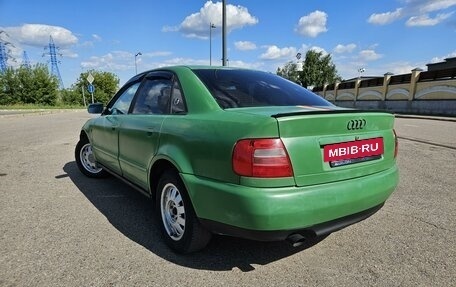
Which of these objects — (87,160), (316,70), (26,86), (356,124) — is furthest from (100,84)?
(356,124)

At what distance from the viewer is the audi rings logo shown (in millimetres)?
2667

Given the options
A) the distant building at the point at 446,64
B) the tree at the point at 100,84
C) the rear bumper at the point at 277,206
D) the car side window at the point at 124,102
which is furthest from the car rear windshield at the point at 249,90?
the tree at the point at 100,84

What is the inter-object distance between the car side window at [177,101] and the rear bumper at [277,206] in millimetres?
624

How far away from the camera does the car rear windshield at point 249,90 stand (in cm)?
305

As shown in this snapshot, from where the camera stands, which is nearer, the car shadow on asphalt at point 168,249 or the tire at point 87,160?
the car shadow on asphalt at point 168,249

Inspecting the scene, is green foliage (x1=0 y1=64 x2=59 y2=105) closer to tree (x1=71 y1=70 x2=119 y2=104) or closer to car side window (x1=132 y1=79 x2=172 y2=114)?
tree (x1=71 y1=70 x2=119 y2=104)

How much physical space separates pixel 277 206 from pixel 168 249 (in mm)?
1278

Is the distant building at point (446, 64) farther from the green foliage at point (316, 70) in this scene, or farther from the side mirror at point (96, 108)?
the side mirror at point (96, 108)

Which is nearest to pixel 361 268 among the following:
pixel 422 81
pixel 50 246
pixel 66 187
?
pixel 50 246

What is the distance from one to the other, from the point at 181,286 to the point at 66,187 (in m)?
3.36

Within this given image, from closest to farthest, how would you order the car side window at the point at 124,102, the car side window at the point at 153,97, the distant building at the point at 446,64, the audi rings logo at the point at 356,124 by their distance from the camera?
the audi rings logo at the point at 356,124
the car side window at the point at 153,97
the car side window at the point at 124,102
the distant building at the point at 446,64

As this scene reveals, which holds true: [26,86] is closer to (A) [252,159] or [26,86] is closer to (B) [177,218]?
(B) [177,218]

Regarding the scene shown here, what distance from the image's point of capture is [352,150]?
2693 millimetres

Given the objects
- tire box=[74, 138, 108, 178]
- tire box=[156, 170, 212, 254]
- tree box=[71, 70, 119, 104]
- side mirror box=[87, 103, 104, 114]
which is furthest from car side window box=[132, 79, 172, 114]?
tree box=[71, 70, 119, 104]
